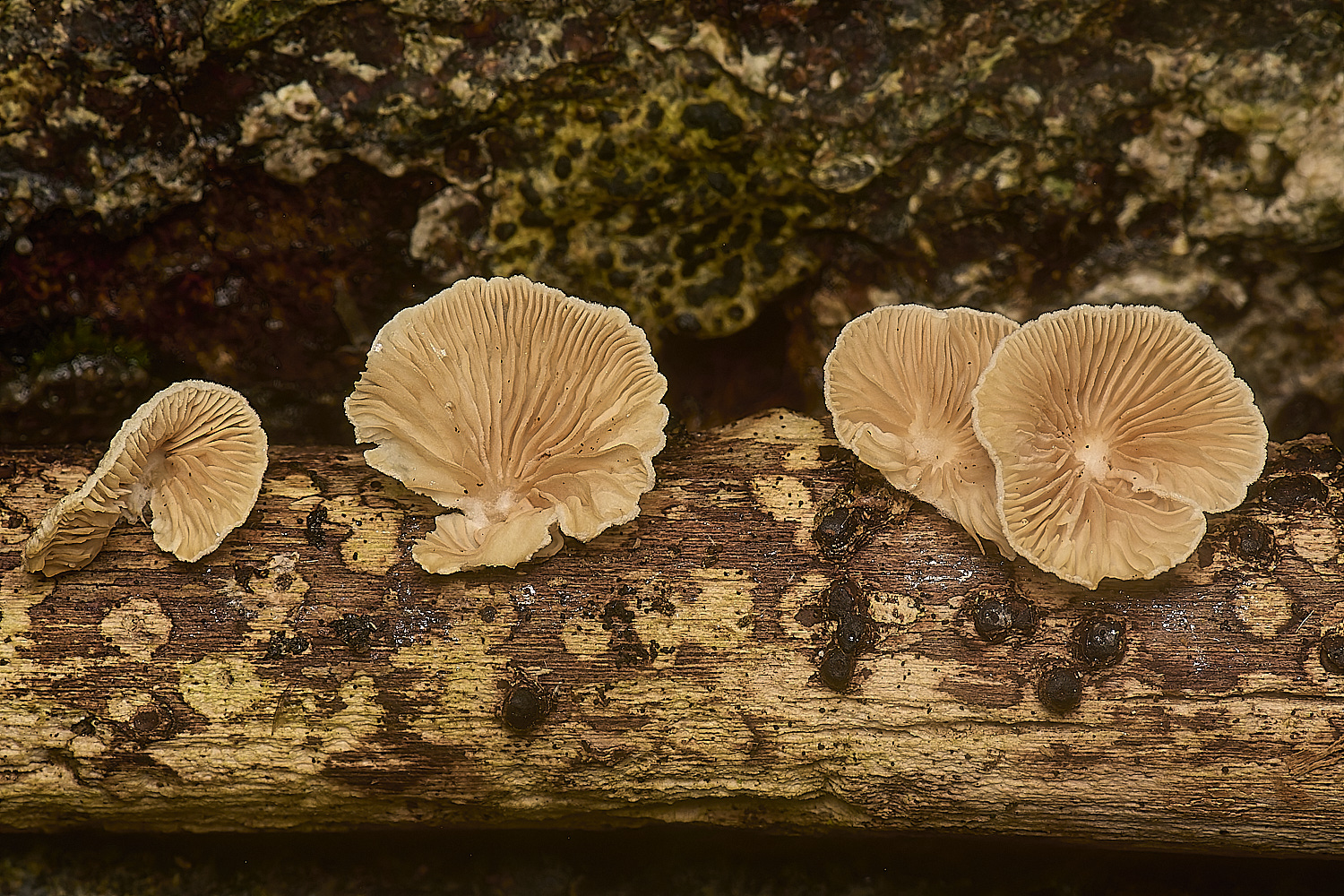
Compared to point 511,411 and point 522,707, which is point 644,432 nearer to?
point 511,411

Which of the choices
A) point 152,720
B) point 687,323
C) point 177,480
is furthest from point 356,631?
point 687,323

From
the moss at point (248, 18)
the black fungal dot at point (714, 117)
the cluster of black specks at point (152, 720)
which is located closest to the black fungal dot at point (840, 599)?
the black fungal dot at point (714, 117)

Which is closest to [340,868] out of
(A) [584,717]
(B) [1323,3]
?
(A) [584,717]

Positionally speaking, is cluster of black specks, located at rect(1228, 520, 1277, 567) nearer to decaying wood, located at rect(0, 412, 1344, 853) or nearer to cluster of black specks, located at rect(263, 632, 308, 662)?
decaying wood, located at rect(0, 412, 1344, 853)

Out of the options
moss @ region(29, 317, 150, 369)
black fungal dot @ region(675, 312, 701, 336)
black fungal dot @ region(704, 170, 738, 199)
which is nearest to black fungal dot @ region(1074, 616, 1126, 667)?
black fungal dot @ region(675, 312, 701, 336)

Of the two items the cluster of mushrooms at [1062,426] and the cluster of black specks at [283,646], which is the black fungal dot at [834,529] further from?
the cluster of black specks at [283,646]

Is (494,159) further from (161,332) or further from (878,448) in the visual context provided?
(878,448)
